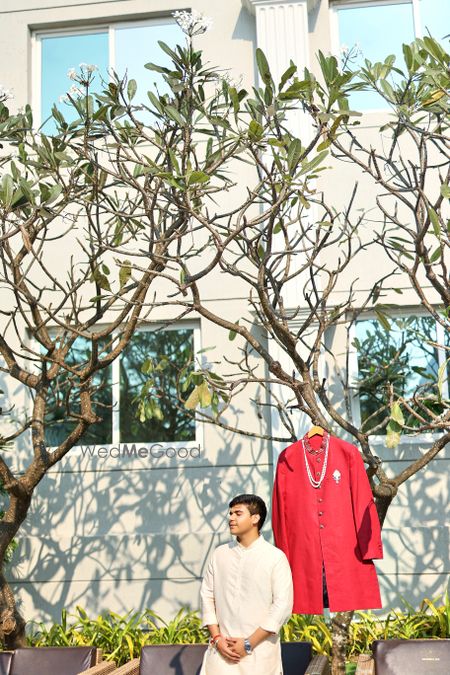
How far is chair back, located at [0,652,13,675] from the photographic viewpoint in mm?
6070

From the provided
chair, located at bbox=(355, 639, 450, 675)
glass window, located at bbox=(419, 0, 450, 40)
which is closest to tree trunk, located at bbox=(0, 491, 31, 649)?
chair, located at bbox=(355, 639, 450, 675)

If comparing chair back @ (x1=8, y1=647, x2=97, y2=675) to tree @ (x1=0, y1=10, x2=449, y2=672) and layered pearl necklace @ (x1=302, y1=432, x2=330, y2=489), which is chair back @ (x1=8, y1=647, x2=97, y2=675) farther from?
layered pearl necklace @ (x1=302, y1=432, x2=330, y2=489)

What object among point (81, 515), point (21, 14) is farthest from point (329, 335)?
point (21, 14)

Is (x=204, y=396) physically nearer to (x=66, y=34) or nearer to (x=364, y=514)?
(x=364, y=514)

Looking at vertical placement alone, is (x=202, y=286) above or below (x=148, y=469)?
above

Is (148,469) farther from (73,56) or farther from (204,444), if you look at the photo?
(73,56)

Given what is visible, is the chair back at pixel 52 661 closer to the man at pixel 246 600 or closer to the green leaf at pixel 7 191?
the man at pixel 246 600

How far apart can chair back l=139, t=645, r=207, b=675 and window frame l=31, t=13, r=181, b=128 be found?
5.13m

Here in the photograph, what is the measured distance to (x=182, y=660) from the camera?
5.96 metres

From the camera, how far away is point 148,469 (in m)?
8.12

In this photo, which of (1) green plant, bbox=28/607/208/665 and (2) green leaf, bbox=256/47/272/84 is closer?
(2) green leaf, bbox=256/47/272/84

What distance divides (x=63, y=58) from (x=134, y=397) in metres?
3.45

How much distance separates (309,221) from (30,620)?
4.13 meters

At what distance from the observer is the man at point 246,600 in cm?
482
